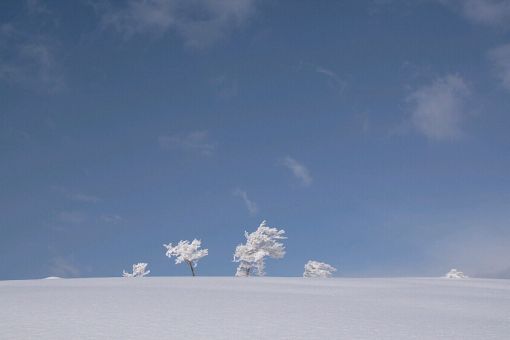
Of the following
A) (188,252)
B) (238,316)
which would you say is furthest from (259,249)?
(238,316)

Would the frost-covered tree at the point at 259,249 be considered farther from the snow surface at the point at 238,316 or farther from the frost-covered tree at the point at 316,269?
the snow surface at the point at 238,316

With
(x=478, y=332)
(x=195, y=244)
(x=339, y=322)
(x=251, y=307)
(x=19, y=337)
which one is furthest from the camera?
(x=195, y=244)

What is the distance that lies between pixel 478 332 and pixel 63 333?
265 inches

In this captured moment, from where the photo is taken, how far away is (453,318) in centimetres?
955

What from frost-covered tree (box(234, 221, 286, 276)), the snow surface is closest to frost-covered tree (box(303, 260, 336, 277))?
frost-covered tree (box(234, 221, 286, 276))

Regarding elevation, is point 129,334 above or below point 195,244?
below

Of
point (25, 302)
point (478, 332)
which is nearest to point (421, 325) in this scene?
point (478, 332)

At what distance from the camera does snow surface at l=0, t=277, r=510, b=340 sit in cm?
730

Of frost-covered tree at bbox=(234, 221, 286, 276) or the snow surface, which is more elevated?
frost-covered tree at bbox=(234, 221, 286, 276)

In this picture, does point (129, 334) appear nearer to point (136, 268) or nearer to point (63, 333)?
point (63, 333)

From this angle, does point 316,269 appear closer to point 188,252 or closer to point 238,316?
point 188,252

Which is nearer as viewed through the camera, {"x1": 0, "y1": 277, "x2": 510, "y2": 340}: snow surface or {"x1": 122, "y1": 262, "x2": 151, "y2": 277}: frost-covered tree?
{"x1": 0, "y1": 277, "x2": 510, "y2": 340}: snow surface

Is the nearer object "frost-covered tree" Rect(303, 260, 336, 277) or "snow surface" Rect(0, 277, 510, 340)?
"snow surface" Rect(0, 277, 510, 340)

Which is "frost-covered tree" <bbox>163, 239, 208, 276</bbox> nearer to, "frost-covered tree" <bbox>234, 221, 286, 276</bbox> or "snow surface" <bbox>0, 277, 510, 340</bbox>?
"frost-covered tree" <bbox>234, 221, 286, 276</bbox>
